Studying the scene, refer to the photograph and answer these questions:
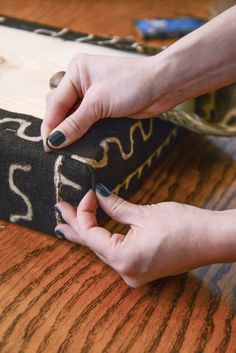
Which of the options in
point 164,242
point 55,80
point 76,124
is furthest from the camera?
point 55,80

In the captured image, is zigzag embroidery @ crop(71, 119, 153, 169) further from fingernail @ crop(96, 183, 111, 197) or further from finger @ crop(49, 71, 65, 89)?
finger @ crop(49, 71, 65, 89)

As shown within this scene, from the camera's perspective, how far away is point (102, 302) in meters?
0.67

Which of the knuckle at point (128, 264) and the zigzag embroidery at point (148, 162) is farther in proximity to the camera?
the zigzag embroidery at point (148, 162)

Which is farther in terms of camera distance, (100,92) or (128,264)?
(100,92)

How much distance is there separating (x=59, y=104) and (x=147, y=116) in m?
0.14

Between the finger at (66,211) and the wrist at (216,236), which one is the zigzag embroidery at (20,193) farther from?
the wrist at (216,236)

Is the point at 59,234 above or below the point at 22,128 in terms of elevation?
below

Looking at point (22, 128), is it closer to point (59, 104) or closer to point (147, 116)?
point (59, 104)

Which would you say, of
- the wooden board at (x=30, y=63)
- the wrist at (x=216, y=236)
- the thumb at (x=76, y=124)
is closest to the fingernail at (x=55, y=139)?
the thumb at (x=76, y=124)

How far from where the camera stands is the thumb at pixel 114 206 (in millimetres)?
696

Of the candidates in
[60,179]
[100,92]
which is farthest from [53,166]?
[100,92]

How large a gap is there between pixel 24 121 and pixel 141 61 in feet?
0.64

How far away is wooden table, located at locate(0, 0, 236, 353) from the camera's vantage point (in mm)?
616

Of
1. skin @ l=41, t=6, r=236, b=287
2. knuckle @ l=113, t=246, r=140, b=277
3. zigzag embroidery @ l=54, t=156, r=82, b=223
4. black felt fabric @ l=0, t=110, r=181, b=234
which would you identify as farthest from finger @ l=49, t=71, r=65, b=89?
knuckle @ l=113, t=246, r=140, b=277
